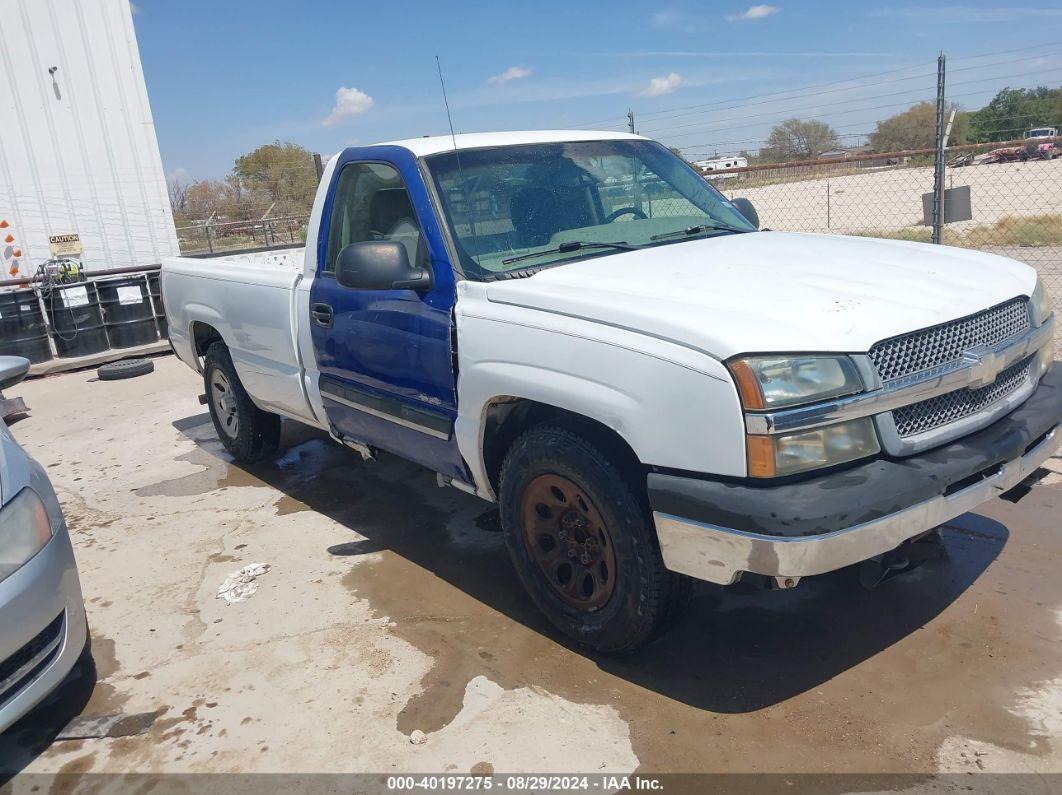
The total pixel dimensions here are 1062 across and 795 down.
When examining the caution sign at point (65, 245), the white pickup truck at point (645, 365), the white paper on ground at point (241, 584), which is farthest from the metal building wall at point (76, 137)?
the white paper on ground at point (241, 584)

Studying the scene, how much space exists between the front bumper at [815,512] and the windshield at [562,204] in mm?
1322

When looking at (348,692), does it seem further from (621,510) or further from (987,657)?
(987,657)

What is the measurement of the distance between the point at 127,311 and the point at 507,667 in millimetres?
9242

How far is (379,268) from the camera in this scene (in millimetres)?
3336

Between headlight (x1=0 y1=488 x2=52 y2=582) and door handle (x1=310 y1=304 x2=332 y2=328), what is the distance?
60.9 inches

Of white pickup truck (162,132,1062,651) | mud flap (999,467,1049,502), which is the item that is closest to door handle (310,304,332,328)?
white pickup truck (162,132,1062,651)

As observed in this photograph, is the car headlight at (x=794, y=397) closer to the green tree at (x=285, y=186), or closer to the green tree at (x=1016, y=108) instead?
the green tree at (x=285, y=186)

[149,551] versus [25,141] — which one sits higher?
[25,141]

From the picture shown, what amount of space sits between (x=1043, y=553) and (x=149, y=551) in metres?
4.61

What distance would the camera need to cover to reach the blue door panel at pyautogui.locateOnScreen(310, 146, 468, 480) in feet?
11.3

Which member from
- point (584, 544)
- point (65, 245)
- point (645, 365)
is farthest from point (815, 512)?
point (65, 245)

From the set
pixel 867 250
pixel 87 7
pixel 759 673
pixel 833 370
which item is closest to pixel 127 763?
pixel 759 673

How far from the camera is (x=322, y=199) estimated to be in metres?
4.35

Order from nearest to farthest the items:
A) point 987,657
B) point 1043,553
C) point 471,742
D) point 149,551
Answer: point 471,742
point 987,657
point 1043,553
point 149,551
